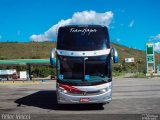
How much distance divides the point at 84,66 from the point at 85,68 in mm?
103

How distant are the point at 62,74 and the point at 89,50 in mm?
1657

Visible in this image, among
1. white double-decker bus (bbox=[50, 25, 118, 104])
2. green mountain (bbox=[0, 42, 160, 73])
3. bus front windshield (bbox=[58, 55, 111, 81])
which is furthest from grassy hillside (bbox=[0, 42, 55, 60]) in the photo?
bus front windshield (bbox=[58, 55, 111, 81])

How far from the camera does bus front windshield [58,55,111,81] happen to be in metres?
17.4

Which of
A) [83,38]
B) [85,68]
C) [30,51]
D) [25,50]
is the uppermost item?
[25,50]

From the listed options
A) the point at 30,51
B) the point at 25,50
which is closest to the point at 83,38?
the point at 30,51

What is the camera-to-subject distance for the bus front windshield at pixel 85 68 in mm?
17438

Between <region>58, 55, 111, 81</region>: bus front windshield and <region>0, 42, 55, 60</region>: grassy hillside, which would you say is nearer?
<region>58, 55, 111, 81</region>: bus front windshield

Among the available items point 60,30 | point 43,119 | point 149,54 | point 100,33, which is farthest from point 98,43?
point 149,54

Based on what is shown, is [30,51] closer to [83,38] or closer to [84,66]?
[83,38]

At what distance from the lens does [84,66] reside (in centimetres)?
1747

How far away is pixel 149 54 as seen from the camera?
2795 inches

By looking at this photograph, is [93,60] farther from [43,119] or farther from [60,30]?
[43,119]

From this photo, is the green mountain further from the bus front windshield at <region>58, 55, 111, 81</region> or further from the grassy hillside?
the bus front windshield at <region>58, 55, 111, 81</region>

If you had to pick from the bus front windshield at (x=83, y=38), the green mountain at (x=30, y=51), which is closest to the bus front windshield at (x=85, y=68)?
the bus front windshield at (x=83, y=38)
